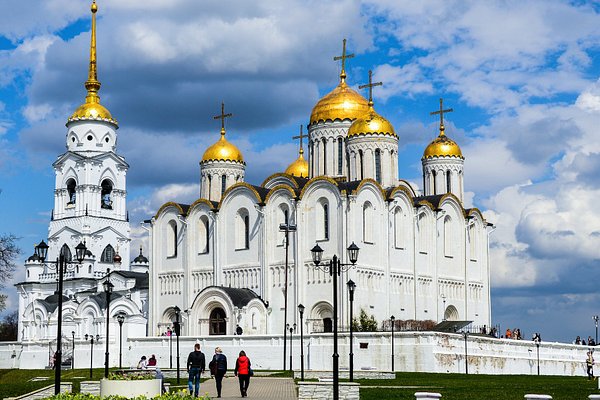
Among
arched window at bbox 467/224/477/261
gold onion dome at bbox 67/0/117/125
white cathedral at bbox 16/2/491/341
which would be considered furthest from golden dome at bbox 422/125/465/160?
gold onion dome at bbox 67/0/117/125

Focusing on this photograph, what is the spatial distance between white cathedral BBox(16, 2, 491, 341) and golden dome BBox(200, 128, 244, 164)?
9 centimetres

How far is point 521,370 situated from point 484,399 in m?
27.8

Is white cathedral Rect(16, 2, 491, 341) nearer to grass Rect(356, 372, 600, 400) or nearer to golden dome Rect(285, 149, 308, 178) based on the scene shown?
golden dome Rect(285, 149, 308, 178)

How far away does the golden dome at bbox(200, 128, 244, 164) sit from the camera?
66062 mm

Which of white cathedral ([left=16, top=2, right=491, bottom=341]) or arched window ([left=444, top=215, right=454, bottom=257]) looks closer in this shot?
white cathedral ([left=16, top=2, right=491, bottom=341])

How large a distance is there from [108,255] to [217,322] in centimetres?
2728

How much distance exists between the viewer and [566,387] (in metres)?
29.0

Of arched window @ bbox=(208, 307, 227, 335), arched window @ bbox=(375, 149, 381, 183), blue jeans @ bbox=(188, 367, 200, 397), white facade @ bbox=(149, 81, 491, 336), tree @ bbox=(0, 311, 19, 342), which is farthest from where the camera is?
tree @ bbox=(0, 311, 19, 342)

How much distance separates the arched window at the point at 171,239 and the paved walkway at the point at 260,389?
91.5 feet

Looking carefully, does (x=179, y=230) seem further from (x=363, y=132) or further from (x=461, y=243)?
(x=461, y=243)

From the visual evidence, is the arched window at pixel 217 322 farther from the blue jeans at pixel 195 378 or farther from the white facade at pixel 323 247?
the blue jeans at pixel 195 378

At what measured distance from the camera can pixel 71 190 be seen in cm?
8144

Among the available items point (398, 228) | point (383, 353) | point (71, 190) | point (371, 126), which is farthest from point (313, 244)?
point (71, 190)

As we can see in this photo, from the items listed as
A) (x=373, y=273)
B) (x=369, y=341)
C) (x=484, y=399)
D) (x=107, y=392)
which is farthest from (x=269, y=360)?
(x=107, y=392)
